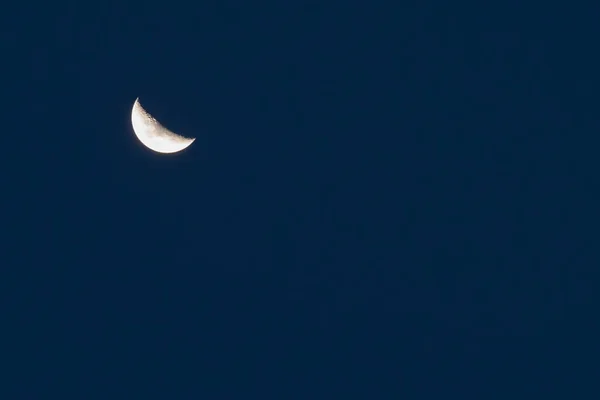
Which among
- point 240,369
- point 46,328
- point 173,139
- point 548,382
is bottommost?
point 548,382

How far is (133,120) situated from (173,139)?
2.59 ft

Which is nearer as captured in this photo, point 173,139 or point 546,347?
point 173,139

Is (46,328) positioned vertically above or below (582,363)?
above

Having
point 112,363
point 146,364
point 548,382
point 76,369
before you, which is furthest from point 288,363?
point 548,382

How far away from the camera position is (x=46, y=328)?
6746 mm

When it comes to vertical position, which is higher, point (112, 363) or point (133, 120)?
point (133, 120)

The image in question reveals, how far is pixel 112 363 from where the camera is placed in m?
6.79

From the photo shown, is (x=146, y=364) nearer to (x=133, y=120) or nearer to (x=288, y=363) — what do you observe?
(x=288, y=363)

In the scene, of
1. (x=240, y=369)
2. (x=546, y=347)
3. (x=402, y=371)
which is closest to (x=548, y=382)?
(x=546, y=347)

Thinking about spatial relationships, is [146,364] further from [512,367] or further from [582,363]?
[582,363]

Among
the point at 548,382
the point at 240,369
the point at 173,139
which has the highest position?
the point at 173,139

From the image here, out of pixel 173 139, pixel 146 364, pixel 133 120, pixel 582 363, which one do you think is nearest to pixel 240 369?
pixel 146 364

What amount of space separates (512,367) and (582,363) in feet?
4.16

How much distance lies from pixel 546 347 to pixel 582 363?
2.21ft
